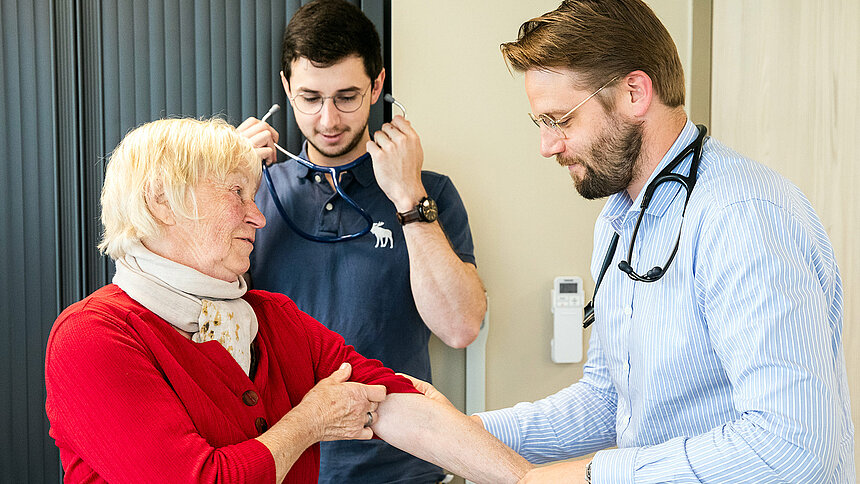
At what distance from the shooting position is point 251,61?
227cm

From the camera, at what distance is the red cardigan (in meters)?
1.12

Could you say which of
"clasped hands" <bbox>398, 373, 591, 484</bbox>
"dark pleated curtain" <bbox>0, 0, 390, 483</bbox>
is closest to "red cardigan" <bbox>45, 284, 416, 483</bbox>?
"clasped hands" <bbox>398, 373, 591, 484</bbox>

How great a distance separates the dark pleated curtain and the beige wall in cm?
111

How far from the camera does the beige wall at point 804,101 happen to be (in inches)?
78.5

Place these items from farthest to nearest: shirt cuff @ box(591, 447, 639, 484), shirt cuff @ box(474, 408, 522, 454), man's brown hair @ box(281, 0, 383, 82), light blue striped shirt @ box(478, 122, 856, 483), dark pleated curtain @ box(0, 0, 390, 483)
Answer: dark pleated curtain @ box(0, 0, 390, 483) → man's brown hair @ box(281, 0, 383, 82) → shirt cuff @ box(474, 408, 522, 454) → shirt cuff @ box(591, 447, 639, 484) → light blue striped shirt @ box(478, 122, 856, 483)

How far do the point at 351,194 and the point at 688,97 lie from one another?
46.3 inches

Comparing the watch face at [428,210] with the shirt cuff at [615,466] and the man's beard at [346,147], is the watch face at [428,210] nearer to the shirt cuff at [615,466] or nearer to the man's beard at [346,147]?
the man's beard at [346,147]

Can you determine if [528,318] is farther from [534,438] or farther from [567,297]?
[534,438]

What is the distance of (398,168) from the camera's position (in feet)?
6.47

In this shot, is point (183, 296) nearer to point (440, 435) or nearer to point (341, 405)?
point (341, 405)

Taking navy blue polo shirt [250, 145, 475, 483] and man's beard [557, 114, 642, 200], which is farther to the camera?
navy blue polo shirt [250, 145, 475, 483]

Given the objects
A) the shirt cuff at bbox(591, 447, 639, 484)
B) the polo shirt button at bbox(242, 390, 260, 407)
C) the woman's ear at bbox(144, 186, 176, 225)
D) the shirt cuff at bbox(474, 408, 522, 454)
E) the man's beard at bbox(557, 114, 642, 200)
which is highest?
the man's beard at bbox(557, 114, 642, 200)

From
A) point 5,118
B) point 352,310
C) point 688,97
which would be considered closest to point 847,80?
point 688,97

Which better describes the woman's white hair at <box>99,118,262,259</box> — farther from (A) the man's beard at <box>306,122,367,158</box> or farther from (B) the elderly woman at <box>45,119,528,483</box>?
(A) the man's beard at <box>306,122,367,158</box>
